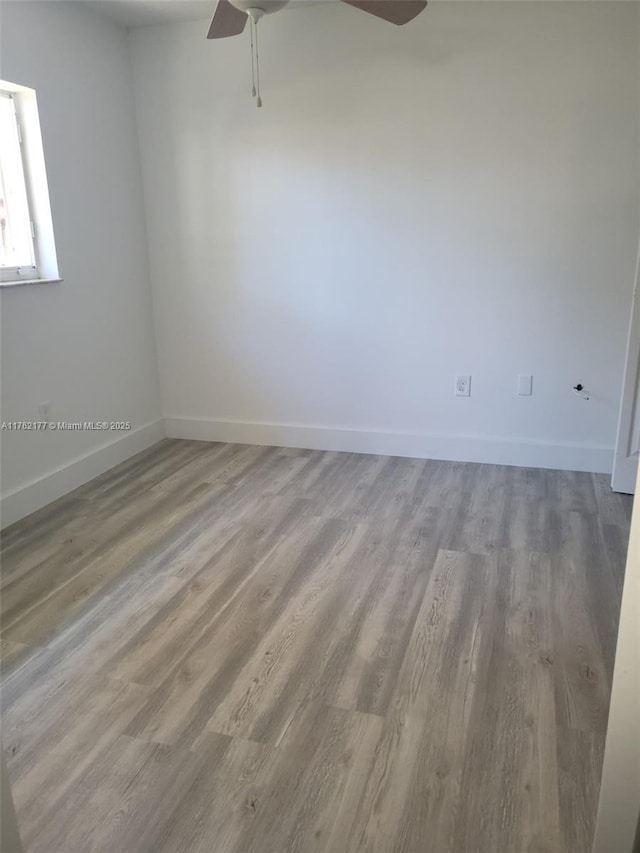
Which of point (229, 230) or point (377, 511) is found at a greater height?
point (229, 230)

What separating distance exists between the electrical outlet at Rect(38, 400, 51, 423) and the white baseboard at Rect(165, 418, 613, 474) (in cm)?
109

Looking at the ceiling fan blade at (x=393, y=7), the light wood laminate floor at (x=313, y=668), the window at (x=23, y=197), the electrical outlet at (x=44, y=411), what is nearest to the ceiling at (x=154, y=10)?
the window at (x=23, y=197)

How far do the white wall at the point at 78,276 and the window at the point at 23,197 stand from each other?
0.05m

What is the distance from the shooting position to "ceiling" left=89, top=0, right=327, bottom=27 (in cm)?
319

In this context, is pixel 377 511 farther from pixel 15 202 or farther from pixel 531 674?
pixel 15 202

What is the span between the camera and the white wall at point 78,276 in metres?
2.98

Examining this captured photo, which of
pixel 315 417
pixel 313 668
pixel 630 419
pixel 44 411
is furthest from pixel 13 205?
pixel 630 419

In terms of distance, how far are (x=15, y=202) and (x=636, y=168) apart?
313 cm

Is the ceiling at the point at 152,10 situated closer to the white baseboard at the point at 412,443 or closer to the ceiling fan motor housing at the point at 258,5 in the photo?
the ceiling fan motor housing at the point at 258,5

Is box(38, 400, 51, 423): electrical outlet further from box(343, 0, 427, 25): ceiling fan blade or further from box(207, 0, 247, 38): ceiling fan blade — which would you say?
box(343, 0, 427, 25): ceiling fan blade

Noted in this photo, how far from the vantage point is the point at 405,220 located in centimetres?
347

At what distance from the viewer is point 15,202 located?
312cm

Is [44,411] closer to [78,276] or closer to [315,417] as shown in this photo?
[78,276]

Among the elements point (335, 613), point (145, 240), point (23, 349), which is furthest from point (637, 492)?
point (145, 240)
